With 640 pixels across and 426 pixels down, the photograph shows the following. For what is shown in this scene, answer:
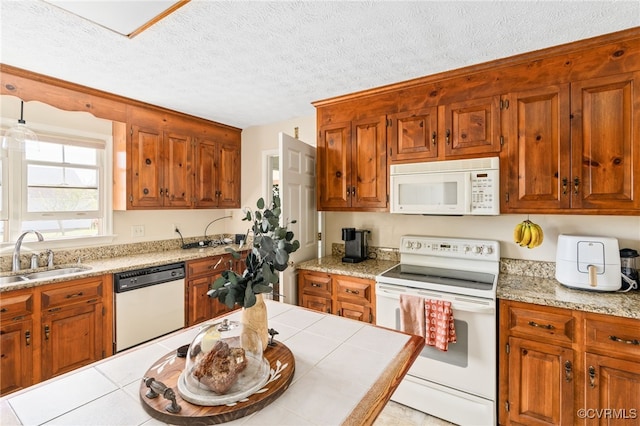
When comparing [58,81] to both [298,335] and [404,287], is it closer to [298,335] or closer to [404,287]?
[298,335]

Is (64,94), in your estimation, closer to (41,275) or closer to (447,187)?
(41,275)

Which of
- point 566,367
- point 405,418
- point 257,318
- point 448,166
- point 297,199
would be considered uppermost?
point 448,166

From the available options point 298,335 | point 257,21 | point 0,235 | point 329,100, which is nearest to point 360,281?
point 298,335

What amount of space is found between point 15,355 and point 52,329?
22 centimetres

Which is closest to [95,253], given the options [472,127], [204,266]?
[204,266]

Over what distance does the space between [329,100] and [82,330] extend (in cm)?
278

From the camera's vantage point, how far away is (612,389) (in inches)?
63.3

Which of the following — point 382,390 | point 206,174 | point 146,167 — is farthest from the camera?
point 206,174

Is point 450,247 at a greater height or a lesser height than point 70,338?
greater

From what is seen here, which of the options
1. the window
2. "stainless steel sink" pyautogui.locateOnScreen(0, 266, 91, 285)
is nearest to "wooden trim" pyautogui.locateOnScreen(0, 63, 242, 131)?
the window

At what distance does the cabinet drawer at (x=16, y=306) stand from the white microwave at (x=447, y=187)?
268 cm

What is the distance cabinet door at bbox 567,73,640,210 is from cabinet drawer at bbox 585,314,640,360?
0.67 metres

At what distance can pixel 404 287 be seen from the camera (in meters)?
2.17

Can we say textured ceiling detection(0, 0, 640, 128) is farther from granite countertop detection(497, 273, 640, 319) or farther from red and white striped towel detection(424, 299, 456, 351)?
red and white striped towel detection(424, 299, 456, 351)
